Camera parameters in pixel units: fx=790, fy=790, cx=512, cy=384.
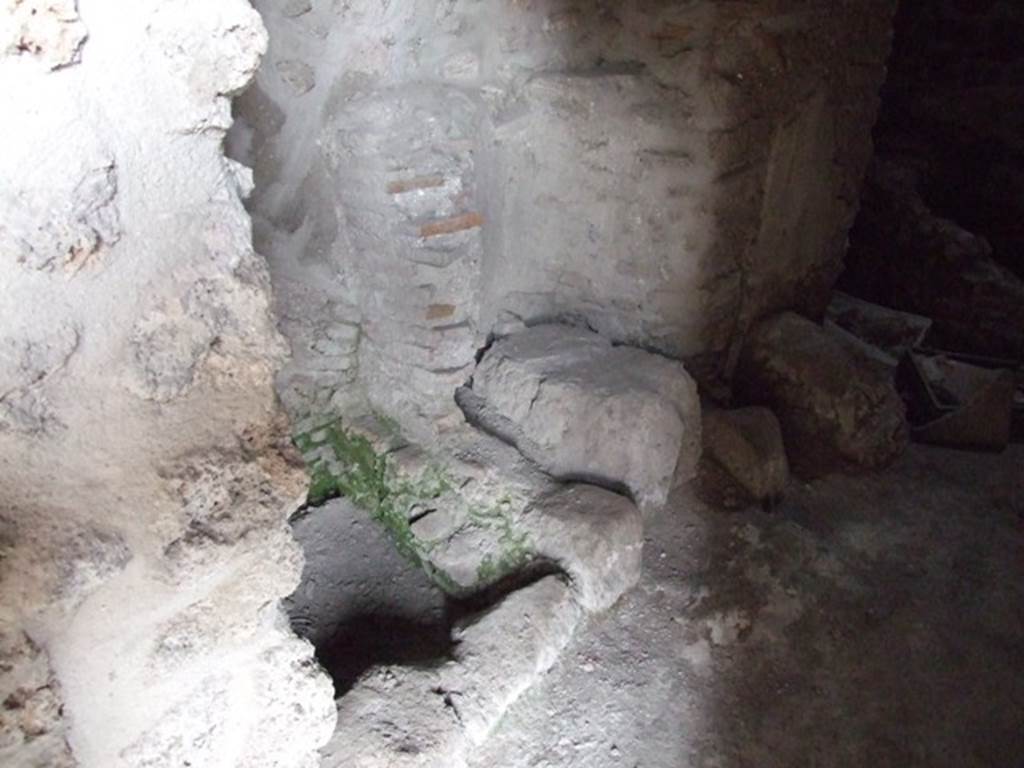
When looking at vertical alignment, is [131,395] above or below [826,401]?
above

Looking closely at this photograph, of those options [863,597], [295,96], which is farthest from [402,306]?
[863,597]

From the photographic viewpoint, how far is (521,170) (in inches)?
104

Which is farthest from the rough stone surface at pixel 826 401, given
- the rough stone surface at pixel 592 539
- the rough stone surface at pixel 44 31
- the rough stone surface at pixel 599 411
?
the rough stone surface at pixel 44 31

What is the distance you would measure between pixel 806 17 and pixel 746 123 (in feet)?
1.34

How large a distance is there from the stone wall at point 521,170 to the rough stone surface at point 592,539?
56cm

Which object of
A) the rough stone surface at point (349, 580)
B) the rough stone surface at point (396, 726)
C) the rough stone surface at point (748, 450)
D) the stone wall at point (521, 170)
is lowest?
the rough stone surface at point (349, 580)

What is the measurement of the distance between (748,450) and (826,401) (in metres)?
0.37

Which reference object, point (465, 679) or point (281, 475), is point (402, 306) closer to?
point (465, 679)

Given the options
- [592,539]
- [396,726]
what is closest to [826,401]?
[592,539]

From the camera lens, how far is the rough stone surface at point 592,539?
80.4 inches

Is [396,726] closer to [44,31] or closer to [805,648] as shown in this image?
[805,648]

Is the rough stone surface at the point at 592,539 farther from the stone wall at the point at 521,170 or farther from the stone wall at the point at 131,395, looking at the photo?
the stone wall at the point at 131,395

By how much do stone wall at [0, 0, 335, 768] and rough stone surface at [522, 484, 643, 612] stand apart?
1.03m

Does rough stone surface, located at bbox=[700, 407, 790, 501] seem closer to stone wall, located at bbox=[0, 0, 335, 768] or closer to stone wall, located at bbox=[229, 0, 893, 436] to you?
stone wall, located at bbox=[229, 0, 893, 436]
